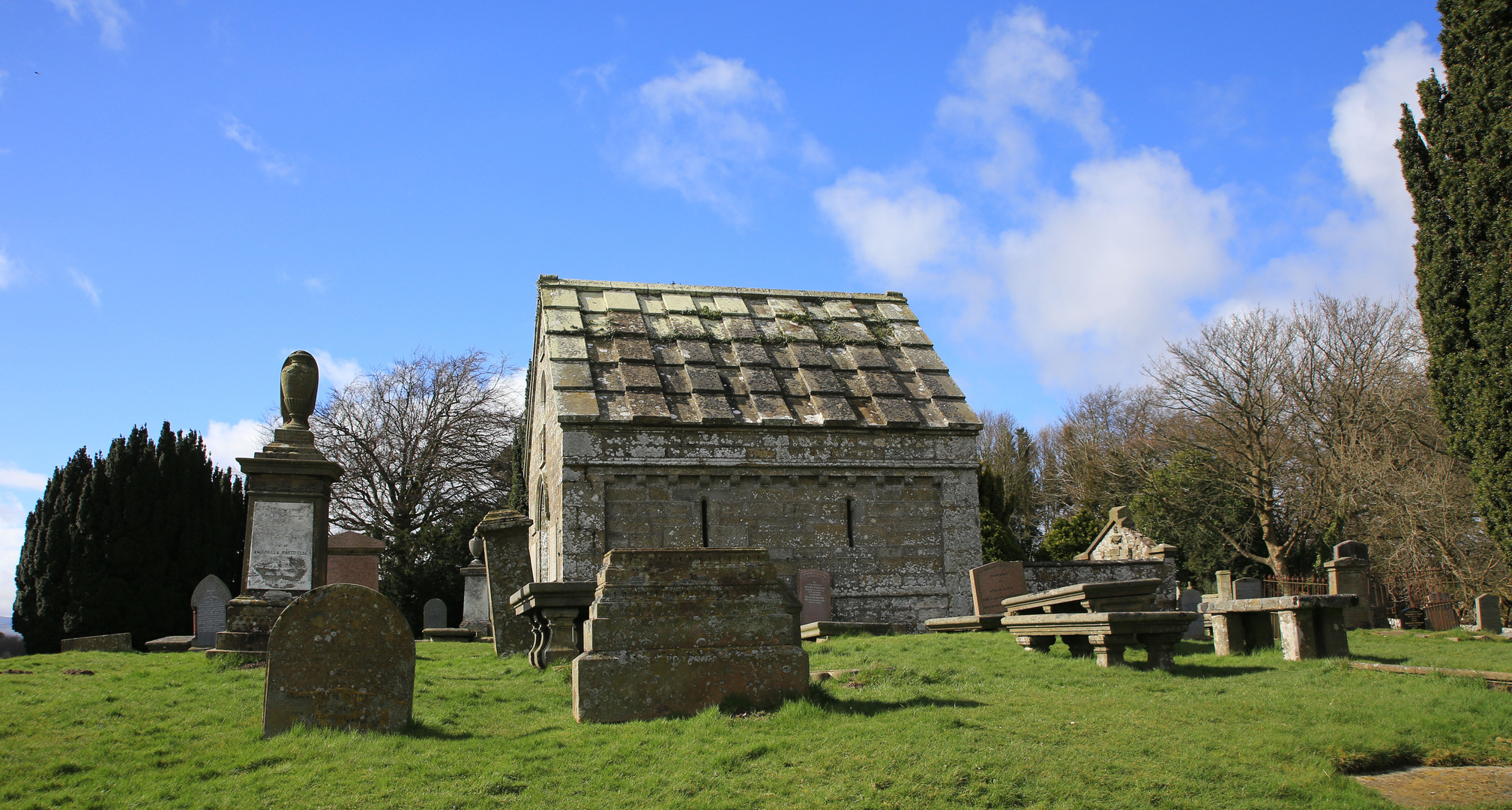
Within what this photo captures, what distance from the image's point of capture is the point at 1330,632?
33.6 feet

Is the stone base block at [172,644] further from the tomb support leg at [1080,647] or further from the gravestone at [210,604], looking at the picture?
the tomb support leg at [1080,647]

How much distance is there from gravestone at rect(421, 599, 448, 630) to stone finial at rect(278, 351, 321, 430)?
11.5 m

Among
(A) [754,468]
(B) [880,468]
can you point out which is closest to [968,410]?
(B) [880,468]

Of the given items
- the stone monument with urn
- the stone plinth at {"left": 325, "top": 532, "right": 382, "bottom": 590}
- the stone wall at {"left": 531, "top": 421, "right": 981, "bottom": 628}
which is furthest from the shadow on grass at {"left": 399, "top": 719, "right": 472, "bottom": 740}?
the stone plinth at {"left": 325, "top": 532, "right": 382, "bottom": 590}

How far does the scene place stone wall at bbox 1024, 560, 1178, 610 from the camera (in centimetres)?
1560

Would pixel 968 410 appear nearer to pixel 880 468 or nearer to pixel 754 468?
pixel 880 468

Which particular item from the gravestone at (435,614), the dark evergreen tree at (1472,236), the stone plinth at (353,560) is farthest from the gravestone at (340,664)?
the gravestone at (435,614)

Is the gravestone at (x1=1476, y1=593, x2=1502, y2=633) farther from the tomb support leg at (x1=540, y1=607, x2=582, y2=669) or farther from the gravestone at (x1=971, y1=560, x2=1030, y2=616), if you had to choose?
the tomb support leg at (x1=540, y1=607, x2=582, y2=669)

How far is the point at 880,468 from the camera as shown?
15789mm

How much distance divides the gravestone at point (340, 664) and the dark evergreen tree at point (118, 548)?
13406 mm

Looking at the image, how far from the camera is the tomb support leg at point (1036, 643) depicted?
1060cm

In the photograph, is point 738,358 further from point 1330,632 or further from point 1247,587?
point 1247,587

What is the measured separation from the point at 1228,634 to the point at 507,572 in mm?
9285

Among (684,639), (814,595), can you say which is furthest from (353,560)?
(684,639)
